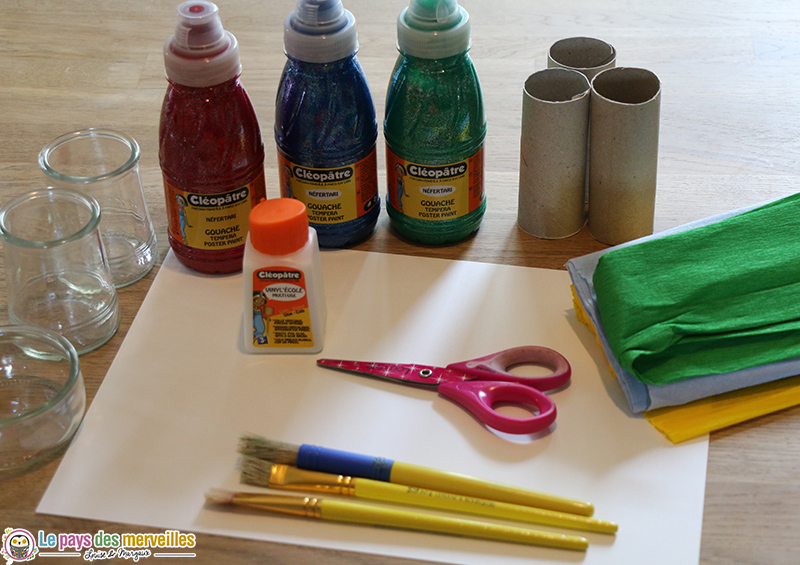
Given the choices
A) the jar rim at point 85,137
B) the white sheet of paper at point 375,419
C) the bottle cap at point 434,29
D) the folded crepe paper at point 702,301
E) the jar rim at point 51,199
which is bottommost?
the white sheet of paper at point 375,419

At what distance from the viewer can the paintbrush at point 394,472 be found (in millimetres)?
645

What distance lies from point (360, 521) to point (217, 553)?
0.10m

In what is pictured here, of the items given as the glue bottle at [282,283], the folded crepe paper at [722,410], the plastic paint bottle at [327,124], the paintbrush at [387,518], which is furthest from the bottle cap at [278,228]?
the folded crepe paper at [722,410]

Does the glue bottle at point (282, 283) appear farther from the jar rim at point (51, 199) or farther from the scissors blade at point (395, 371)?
the jar rim at point (51, 199)

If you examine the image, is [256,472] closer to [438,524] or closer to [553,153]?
[438,524]

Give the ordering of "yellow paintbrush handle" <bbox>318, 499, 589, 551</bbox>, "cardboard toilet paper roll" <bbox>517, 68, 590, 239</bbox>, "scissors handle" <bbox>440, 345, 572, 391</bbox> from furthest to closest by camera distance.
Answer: "cardboard toilet paper roll" <bbox>517, 68, 590, 239</bbox> < "scissors handle" <bbox>440, 345, 572, 391</bbox> < "yellow paintbrush handle" <bbox>318, 499, 589, 551</bbox>

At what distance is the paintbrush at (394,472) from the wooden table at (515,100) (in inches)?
2.8

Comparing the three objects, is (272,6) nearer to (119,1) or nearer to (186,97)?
(119,1)

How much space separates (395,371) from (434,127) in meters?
0.23

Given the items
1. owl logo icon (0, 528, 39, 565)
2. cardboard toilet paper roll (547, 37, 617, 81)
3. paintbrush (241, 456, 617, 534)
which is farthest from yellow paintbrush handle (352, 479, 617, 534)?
cardboard toilet paper roll (547, 37, 617, 81)

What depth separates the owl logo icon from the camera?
639mm

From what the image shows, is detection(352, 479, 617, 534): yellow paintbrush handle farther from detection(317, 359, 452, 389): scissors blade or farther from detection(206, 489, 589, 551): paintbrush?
detection(317, 359, 452, 389): scissors blade

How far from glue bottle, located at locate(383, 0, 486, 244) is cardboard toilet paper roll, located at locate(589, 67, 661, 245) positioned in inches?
4.4

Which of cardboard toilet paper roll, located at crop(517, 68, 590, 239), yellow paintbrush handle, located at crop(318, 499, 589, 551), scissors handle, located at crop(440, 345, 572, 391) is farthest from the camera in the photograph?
cardboard toilet paper roll, located at crop(517, 68, 590, 239)
